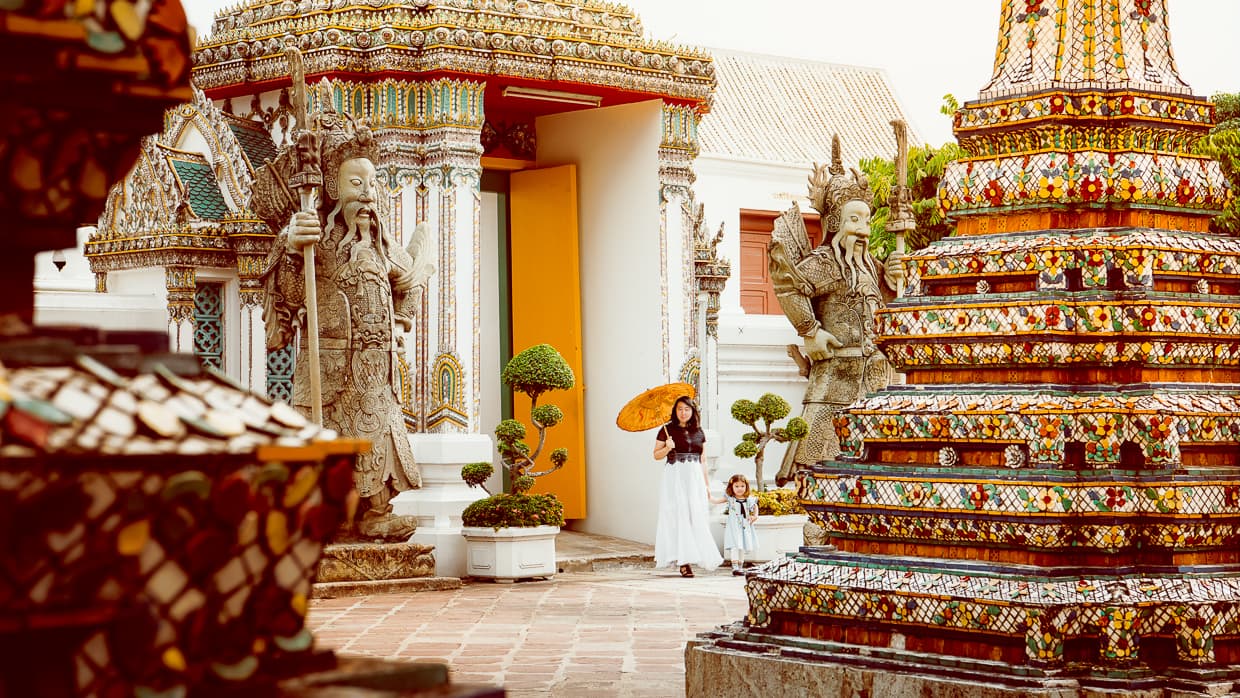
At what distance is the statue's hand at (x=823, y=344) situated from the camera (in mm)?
15547

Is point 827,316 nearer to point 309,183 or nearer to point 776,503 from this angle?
point 776,503

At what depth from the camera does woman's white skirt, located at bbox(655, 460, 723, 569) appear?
46.1ft

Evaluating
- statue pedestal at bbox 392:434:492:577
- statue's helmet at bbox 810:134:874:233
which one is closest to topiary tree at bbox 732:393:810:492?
statue's helmet at bbox 810:134:874:233

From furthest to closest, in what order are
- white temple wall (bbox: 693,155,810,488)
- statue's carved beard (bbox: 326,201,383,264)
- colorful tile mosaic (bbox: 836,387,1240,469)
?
white temple wall (bbox: 693,155,810,488), statue's carved beard (bbox: 326,201,383,264), colorful tile mosaic (bbox: 836,387,1240,469)

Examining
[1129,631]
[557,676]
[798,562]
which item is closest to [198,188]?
[557,676]

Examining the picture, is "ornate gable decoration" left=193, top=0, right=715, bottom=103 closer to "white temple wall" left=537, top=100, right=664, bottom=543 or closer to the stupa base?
"white temple wall" left=537, top=100, right=664, bottom=543

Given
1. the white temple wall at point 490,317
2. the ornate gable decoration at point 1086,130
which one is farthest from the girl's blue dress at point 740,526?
the ornate gable decoration at point 1086,130

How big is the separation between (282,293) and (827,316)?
518 cm

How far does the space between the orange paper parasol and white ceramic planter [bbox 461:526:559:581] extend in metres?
1.20

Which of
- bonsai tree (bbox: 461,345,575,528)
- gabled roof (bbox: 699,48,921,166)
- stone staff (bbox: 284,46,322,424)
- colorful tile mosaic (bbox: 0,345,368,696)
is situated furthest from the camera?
gabled roof (bbox: 699,48,921,166)

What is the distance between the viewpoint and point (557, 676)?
27.8ft

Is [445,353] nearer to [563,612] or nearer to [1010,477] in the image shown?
[563,612]

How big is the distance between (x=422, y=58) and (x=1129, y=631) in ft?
31.0

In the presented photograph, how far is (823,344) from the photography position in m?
15.6
